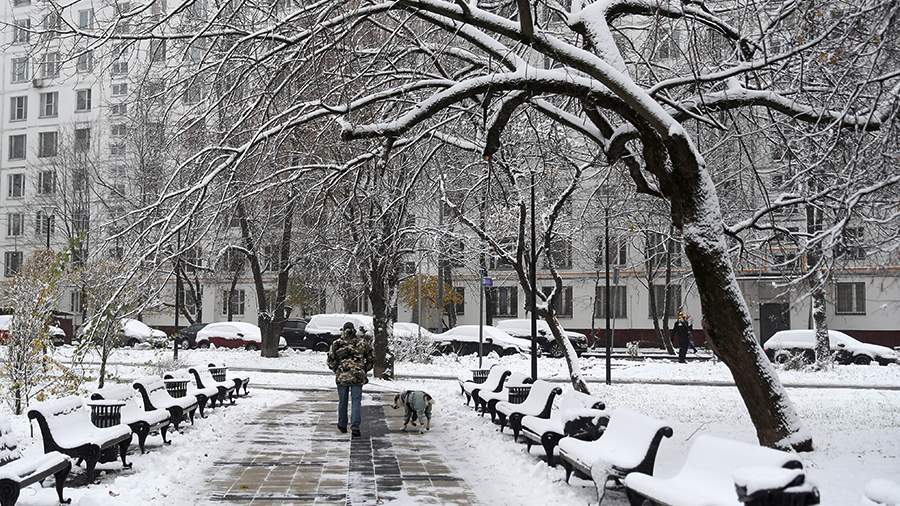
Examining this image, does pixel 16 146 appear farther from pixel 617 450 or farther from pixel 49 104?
pixel 617 450

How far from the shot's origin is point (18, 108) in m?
69.9

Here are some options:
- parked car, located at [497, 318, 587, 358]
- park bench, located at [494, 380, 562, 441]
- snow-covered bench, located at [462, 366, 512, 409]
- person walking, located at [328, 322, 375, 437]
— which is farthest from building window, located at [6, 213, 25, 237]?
park bench, located at [494, 380, 562, 441]

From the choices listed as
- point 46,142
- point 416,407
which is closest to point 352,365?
point 416,407

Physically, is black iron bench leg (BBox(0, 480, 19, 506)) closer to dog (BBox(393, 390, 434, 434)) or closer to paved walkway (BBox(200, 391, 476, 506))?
paved walkway (BBox(200, 391, 476, 506))

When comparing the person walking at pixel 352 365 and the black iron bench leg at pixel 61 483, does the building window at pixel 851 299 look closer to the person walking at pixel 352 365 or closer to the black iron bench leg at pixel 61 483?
the person walking at pixel 352 365

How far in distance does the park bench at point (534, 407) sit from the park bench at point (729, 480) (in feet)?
12.9

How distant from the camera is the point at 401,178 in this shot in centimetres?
2250

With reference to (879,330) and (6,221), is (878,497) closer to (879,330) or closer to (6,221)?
(879,330)

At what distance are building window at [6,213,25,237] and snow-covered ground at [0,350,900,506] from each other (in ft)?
160

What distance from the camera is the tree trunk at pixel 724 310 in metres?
10.6

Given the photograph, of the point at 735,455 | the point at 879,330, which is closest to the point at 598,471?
the point at 735,455

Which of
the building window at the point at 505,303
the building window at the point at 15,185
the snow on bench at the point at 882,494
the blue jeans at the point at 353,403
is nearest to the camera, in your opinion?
the snow on bench at the point at 882,494

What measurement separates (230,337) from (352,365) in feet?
99.1

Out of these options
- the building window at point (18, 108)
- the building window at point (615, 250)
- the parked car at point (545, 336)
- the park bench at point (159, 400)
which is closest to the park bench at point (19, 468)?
the park bench at point (159, 400)
